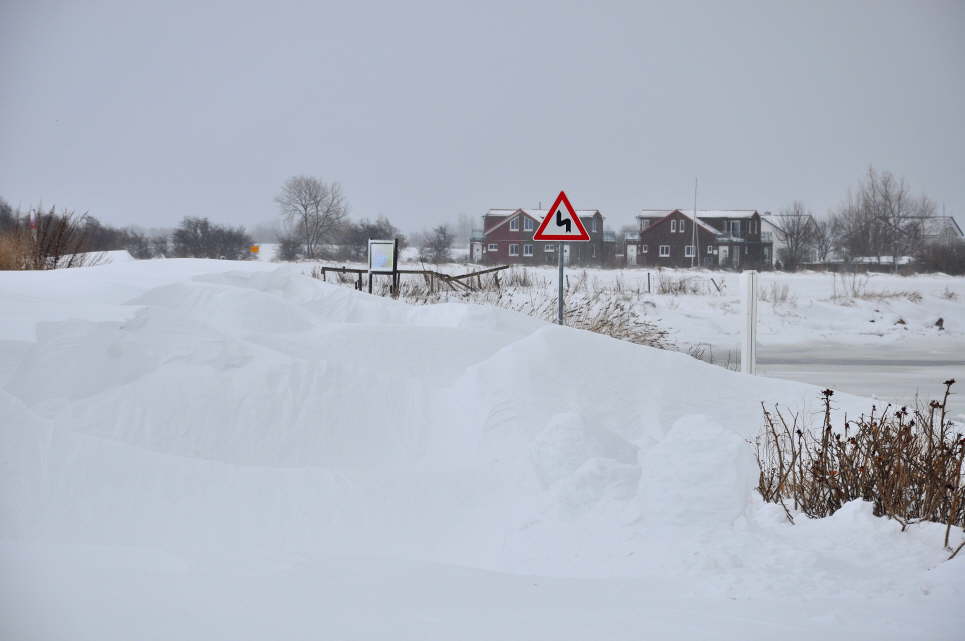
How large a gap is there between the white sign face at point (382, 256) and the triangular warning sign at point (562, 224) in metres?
4.20

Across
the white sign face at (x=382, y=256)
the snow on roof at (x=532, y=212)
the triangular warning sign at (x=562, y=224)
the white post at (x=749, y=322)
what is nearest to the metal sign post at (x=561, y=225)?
the triangular warning sign at (x=562, y=224)

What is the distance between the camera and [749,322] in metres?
8.98

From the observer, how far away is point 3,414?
15.0ft

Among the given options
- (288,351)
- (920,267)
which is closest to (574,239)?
(288,351)

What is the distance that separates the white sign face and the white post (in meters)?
6.58

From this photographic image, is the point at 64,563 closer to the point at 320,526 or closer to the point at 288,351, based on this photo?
the point at 320,526

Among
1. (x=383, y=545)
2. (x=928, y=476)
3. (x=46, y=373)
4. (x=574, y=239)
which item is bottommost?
(x=383, y=545)

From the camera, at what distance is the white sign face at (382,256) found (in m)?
13.8

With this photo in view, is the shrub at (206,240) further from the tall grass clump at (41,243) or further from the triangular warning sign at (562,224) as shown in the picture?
the triangular warning sign at (562,224)

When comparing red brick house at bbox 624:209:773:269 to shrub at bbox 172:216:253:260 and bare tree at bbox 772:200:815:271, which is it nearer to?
bare tree at bbox 772:200:815:271

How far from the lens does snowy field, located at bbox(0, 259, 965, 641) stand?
297 cm

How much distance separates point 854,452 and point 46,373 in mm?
4947

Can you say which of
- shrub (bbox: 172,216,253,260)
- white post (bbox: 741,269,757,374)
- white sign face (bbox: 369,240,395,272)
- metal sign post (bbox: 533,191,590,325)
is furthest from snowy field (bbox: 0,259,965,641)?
shrub (bbox: 172,216,253,260)

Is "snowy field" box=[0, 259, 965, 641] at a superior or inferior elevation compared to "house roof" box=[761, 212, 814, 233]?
inferior
